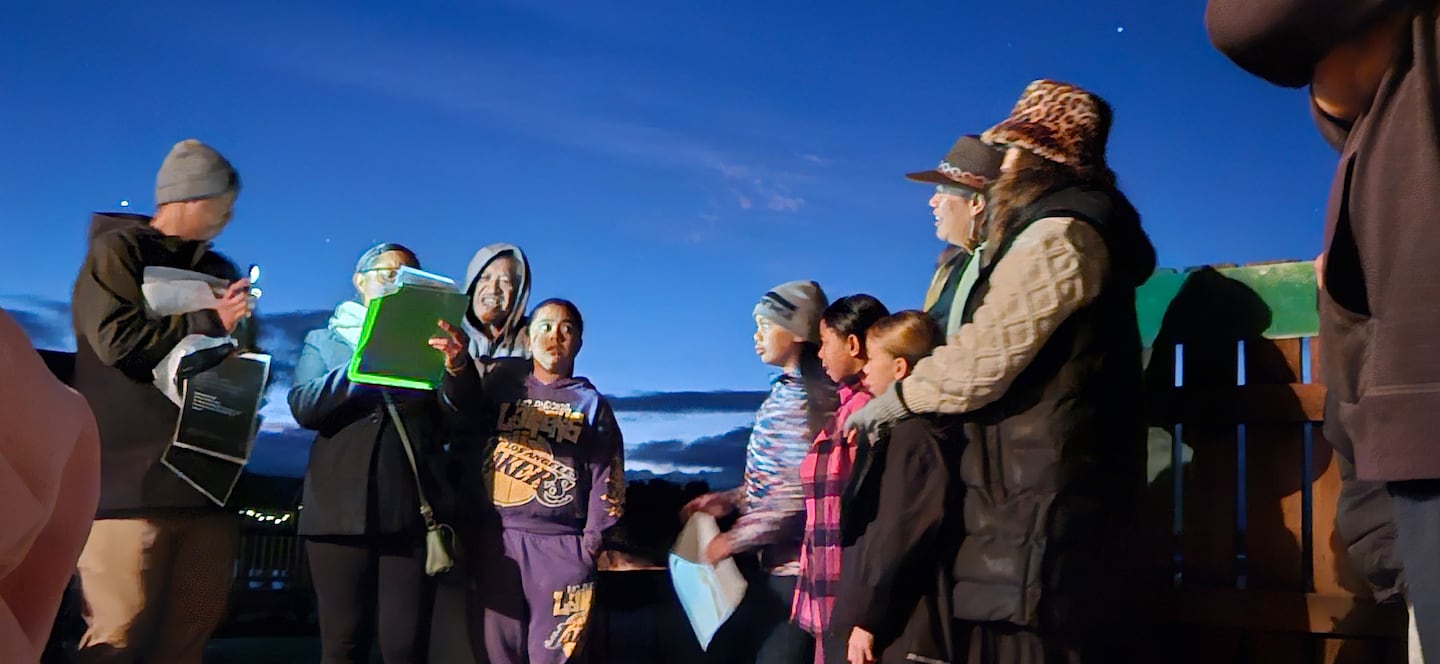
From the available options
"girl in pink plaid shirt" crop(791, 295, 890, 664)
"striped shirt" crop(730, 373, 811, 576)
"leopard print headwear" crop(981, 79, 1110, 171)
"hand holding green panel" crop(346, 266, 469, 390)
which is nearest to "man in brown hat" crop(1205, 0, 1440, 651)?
"leopard print headwear" crop(981, 79, 1110, 171)

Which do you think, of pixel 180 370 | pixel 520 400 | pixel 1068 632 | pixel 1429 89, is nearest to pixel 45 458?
pixel 1429 89

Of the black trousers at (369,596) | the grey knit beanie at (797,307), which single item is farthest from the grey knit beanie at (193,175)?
the grey knit beanie at (797,307)

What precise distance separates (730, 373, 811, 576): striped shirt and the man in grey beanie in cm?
120

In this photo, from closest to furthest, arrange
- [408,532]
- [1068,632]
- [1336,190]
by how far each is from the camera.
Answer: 1. [1336,190]
2. [1068,632]
3. [408,532]

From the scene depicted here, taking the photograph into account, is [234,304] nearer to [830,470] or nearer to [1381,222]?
[830,470]

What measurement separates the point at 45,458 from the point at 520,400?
2666 mm

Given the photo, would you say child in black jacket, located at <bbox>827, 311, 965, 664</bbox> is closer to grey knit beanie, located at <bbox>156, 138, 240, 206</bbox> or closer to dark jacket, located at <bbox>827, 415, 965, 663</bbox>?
dark jacket, located at <bbox>827, 415, 965, 663</bbox>

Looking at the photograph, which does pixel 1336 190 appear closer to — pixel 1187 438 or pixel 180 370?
pixel 1187 438

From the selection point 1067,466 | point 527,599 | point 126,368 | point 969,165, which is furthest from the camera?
point 527,599

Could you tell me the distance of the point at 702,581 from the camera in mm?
3061

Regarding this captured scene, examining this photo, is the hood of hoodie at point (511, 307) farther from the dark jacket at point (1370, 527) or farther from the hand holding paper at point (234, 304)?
the dark jacket at point (1370, 527)

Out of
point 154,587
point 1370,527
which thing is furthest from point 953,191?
point 154,587

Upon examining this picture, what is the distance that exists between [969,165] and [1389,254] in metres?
1.34

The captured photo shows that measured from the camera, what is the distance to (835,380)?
296 centimetres
